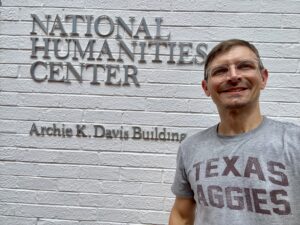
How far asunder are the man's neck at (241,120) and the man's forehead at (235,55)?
0.57 ft

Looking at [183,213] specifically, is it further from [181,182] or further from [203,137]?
[203,137]

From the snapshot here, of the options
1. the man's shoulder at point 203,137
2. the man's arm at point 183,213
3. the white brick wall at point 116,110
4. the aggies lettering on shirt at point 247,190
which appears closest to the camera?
the aggies lettering on shirt at point 247,190

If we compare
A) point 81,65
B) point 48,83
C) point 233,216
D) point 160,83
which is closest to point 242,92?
point 233,216

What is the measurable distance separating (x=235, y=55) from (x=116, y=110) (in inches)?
38.3

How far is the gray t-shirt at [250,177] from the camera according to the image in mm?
1043

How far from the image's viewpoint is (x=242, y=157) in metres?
1.12

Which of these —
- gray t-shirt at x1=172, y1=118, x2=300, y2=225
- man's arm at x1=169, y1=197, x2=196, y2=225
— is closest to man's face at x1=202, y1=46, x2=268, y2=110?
gray t-shirt at x1=172, y1=118, x2=300, y2=225

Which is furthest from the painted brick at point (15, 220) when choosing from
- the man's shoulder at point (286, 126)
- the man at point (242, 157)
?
the man's shoulder at point (286, 126)

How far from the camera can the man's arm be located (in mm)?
1379

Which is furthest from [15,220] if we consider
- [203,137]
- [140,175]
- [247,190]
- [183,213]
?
[247,190]

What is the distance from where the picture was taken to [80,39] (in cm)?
201

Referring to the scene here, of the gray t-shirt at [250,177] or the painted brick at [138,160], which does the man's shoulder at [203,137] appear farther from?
the painted brick at [138,160]

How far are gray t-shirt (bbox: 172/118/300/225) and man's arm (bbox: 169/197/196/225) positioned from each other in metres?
0.15

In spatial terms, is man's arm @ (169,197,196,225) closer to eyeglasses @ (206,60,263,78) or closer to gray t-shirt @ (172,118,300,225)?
gray t-shirt @ (172,118,300,225)
